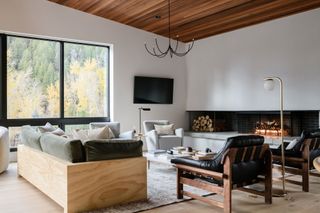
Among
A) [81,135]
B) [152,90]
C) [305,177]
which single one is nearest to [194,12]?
[152,90]

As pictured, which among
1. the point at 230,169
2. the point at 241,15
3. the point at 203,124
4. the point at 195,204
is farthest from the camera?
the point at 203,124

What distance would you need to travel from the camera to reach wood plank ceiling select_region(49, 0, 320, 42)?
6.30 metres

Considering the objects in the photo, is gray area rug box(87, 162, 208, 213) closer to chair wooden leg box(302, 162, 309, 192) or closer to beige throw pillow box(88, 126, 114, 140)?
beige throw pillow box(88, 126, 114, 140)

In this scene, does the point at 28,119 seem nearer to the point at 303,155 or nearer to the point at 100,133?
the point at 100,133

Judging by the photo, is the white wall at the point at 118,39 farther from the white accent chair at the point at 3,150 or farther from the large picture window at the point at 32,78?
the white accent chair at the point at 3,150

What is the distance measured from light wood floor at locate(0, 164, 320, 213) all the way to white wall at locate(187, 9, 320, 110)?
2.73 metres

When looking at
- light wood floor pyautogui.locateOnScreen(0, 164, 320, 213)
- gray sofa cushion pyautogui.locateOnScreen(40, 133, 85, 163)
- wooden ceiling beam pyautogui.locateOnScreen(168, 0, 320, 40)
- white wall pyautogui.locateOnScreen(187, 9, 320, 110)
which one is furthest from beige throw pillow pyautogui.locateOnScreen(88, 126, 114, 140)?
wooden ceiling beam pyautogui.locateOnScreen(168, 0, 320, 40)

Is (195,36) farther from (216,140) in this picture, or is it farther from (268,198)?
(268,198)

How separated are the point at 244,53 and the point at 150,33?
2.62 metres

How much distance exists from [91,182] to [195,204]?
131cm

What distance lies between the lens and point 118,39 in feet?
26.8

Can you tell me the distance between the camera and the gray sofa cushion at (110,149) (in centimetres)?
362

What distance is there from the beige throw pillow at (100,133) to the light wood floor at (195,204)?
208 centimetres

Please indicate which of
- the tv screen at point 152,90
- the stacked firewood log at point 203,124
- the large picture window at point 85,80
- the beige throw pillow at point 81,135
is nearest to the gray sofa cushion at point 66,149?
the beige throw pillow at point 81,135
